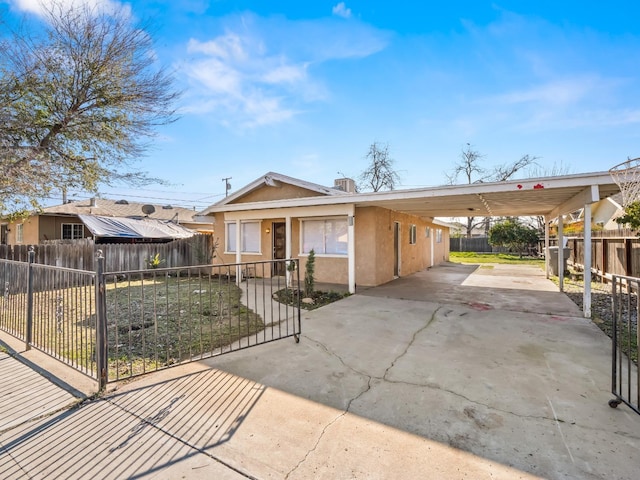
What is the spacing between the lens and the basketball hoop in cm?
483

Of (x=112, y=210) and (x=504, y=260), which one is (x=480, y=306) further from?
(x=112, y=210)

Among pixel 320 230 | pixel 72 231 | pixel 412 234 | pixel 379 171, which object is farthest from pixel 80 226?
pixel 379 171

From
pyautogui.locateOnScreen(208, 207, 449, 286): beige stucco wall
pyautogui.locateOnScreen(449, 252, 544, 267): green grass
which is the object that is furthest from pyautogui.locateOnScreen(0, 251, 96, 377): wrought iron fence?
pyautogui.locateOnScreen(449, 252, 544, 267): green grass

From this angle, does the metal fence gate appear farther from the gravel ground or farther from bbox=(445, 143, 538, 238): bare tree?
bbox=(445, 143, 538, 238): bare tree

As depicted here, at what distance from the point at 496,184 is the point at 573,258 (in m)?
11.6

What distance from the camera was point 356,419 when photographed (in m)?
2.68

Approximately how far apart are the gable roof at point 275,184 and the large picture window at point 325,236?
3.38 feet

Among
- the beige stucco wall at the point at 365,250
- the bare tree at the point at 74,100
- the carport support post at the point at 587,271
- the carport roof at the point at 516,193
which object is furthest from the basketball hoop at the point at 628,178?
the bare tree at the point at 74,100

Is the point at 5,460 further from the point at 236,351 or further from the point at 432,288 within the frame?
the point at 432,288

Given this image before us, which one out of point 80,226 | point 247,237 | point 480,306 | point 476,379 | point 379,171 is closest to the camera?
point 476,379

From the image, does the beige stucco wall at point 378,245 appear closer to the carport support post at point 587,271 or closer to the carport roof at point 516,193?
the carport roof at point 516,193

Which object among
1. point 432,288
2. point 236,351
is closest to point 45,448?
point 236,351

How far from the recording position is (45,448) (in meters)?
2.27

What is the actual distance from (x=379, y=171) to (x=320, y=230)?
20775 millimetres
